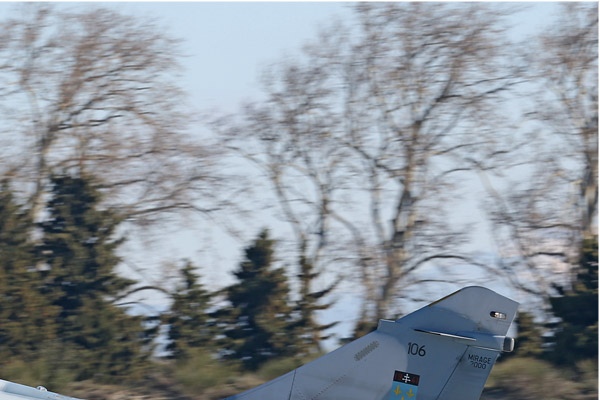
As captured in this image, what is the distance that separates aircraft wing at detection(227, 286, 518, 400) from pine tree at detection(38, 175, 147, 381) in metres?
9.48

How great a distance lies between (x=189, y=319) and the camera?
1981cm

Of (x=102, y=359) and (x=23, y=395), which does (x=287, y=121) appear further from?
(x=23, y=395)

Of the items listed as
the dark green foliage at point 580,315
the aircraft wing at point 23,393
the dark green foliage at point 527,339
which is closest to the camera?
the aircraft wing at point 23,393

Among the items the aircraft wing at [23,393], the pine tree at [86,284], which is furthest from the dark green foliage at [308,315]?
the aircraft wing at [23,393]

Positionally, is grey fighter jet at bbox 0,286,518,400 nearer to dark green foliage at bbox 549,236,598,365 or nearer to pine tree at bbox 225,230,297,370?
dark green foliage at bbox 549,236,598,365

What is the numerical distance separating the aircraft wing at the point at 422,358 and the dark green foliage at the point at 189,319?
9.40 metres

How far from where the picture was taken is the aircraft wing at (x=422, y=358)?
973 cm

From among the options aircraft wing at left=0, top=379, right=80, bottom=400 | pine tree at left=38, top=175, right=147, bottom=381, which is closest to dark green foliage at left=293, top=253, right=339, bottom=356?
pine tree at left=38, top=175, right=147, bottom=381

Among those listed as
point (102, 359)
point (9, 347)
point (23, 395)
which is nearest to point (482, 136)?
point (102, 359)

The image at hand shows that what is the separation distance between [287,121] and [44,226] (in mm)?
5780

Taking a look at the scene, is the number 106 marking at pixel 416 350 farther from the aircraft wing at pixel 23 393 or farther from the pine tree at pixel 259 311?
the pine tree at pixel 259 311

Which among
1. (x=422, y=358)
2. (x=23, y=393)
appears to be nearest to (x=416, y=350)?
(x=422, y=358)

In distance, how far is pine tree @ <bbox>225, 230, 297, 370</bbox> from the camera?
19.6m

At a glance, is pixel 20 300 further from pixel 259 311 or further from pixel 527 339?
pixel 527 339
